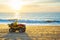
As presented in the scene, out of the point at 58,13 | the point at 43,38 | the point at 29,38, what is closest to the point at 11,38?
the point at 29,38

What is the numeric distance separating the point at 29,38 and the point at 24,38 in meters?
0.16

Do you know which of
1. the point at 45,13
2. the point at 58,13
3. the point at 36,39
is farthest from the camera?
the point at 45,13

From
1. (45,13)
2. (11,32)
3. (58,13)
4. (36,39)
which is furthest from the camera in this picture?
(45,13)

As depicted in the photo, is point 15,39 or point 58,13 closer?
point 15,39

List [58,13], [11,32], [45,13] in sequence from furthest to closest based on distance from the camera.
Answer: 1. [45,13]
2. [58,13]
3. [11,32]

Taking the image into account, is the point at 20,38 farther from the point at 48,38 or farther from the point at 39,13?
the point at 39,13

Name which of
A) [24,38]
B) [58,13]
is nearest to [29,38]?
[24,38]

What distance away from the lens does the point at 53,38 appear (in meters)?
5.61

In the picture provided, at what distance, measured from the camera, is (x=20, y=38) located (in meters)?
5.60

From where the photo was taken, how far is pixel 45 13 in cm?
1895

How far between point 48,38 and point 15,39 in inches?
41.3

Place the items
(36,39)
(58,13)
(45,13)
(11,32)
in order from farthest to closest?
(45,13) < (58,13) < (11,32) < (36,39)

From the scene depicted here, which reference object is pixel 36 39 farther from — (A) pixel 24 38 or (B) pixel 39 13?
(B) pixel 39 13

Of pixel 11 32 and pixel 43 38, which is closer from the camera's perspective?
pixel 43 38
